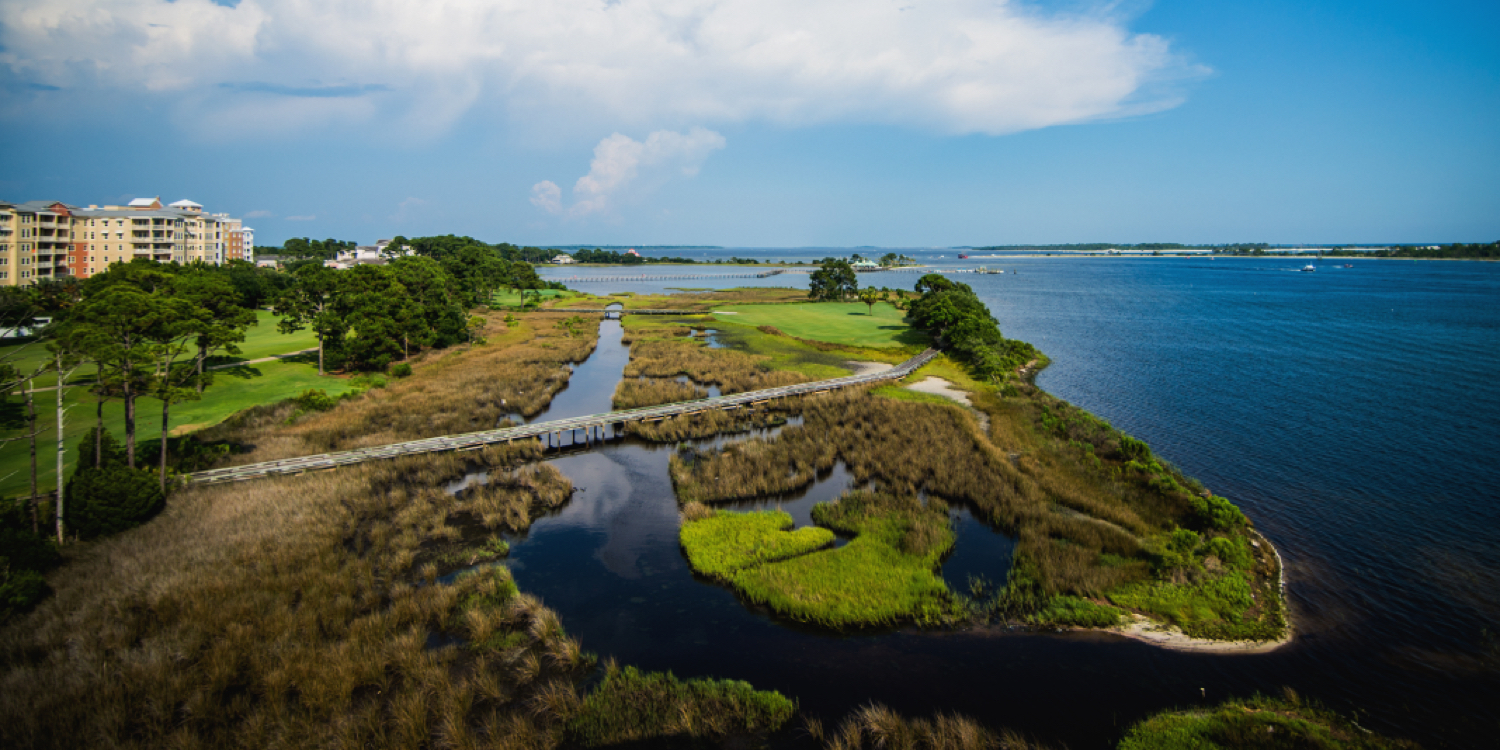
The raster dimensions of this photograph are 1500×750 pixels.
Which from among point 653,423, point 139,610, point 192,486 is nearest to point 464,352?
point 653,423

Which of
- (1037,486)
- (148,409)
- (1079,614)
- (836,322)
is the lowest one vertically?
(1079,614)

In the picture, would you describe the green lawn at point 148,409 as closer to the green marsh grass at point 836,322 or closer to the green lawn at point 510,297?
the green marsh grass at point 836,322

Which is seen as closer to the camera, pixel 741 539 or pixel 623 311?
pixel 741 539

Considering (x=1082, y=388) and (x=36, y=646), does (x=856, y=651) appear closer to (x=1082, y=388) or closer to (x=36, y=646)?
(x=36, y=646)

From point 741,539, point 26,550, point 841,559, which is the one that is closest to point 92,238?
point 26,550

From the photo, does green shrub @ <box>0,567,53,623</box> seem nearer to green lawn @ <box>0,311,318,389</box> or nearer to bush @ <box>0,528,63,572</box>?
bush @ <box>0,528,63,572</box>

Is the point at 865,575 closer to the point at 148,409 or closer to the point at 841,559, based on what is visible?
the point at 841,559
